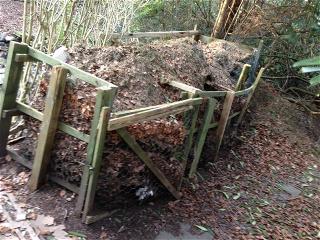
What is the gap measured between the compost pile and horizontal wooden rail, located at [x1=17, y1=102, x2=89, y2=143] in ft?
0.32

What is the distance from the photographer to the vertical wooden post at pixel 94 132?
3.92 meters

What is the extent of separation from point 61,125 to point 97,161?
0.62 meters

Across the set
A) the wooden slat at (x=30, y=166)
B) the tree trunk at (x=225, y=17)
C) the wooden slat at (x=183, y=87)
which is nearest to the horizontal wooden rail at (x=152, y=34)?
the tree trunk at (x=225, y=17)

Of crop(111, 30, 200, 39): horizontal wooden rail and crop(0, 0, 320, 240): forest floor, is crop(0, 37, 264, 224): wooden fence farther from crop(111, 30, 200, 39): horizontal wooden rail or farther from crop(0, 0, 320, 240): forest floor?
crop(111, 30, 200, 39): horizontal wooden rail

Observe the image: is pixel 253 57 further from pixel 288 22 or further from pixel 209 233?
pixel 209 233

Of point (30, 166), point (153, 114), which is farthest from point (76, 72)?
point (30, 166)

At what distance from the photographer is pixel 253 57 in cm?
942

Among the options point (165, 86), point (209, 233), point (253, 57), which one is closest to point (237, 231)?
point (209, 233)

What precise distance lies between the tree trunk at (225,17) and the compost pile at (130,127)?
4365mm

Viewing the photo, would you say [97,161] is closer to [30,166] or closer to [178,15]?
[30,166]

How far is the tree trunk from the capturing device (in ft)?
32.8

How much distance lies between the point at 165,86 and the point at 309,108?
6.81 meters

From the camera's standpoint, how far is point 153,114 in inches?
172

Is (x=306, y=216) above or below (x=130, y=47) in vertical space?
below
